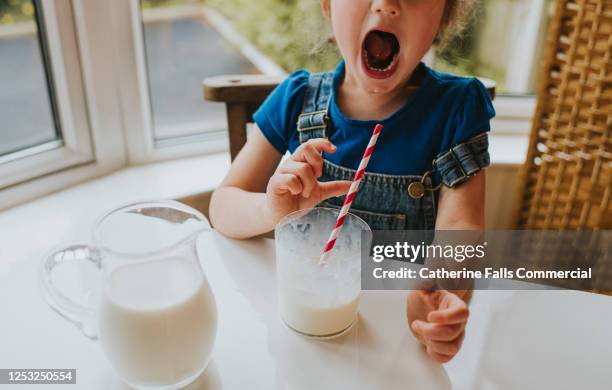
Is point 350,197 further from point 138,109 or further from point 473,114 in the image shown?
point 138,109

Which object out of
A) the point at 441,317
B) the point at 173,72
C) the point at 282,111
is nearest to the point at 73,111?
the point at 173,72

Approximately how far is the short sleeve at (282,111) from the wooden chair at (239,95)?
3.1 inches

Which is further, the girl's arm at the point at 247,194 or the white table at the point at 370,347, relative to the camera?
the girl's arm at the point at 247,194

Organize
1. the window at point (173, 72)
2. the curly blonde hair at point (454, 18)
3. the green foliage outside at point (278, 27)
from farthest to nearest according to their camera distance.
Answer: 1. the green foliage outside at point (278, 27)
2. the window at point (173, 72)
3. the curly blonde hair at point (454, 18)

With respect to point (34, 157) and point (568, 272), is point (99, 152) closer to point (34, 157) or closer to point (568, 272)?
point (34, 157)

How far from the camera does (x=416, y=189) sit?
2.97 ft

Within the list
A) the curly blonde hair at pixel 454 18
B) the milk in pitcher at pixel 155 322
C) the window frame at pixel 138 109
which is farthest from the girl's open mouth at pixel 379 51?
the window frame at pixel 138 109

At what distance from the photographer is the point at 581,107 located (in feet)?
4.05

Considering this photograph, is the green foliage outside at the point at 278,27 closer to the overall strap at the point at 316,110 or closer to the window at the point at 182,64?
the window at the point at 182,64

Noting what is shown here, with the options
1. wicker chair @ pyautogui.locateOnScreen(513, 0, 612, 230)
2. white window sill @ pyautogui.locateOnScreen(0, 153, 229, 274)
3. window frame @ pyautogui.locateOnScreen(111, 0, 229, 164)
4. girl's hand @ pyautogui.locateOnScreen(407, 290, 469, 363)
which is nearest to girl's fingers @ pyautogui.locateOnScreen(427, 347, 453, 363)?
girl's hand @ pyautogui.locateOnScreen(407, 290, 469, 363)

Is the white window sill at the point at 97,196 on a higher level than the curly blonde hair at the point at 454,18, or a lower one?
lower

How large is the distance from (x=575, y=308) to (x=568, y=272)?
35.5 inches

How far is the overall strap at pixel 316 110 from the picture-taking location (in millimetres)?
952

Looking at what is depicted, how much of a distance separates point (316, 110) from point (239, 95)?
176 mm
